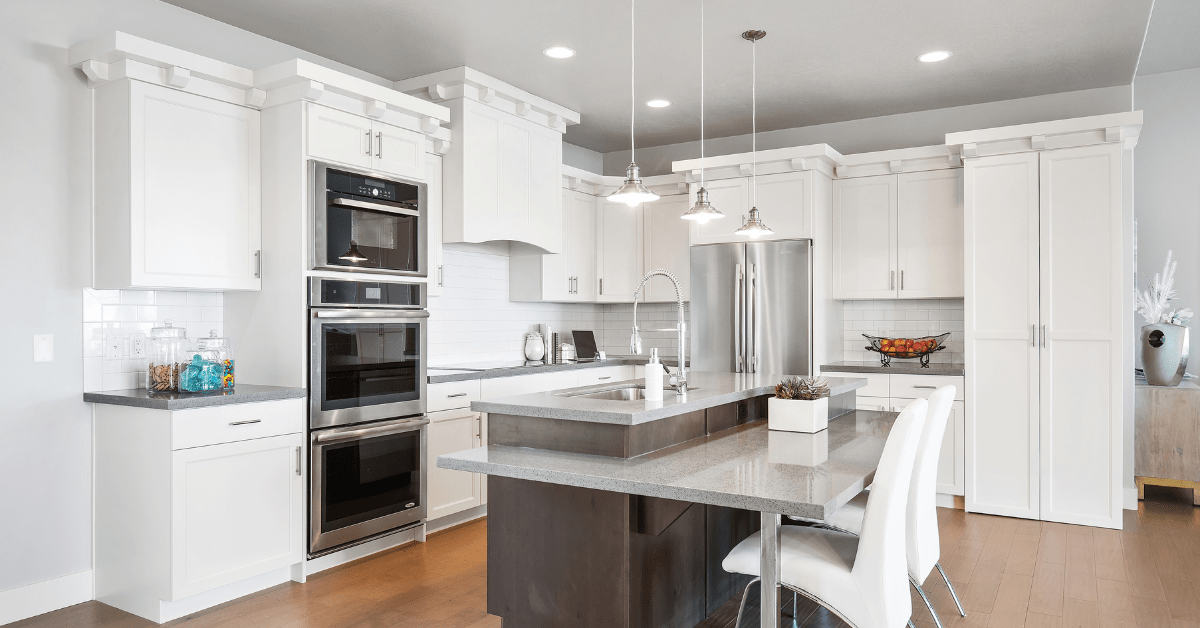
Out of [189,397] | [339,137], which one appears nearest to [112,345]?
[189,397]

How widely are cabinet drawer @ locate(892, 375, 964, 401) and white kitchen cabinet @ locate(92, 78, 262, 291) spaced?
385 centimetres

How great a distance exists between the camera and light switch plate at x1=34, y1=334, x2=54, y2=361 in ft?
10.4

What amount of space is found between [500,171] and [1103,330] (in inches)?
144

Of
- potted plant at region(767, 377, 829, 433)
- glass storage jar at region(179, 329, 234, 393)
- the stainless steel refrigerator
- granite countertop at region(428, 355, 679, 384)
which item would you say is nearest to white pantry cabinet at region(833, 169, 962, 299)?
the stainless steel refrigerator

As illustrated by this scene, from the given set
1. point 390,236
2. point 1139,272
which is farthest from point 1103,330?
point 390,236

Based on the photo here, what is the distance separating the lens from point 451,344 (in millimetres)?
5152

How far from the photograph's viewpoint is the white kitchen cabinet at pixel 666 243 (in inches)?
246

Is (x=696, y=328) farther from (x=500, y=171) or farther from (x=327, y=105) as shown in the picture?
(x=327, y=105)

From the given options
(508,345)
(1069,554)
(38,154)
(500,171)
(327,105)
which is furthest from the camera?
(508,345)

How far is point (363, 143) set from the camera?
3.84 metres

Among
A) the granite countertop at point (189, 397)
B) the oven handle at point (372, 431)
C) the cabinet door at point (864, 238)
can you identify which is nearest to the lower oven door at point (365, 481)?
the oven handle at point (372, 431)

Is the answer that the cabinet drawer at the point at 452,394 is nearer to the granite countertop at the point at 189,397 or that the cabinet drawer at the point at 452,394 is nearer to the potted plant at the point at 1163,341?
the granite countertop at the point at 189,397

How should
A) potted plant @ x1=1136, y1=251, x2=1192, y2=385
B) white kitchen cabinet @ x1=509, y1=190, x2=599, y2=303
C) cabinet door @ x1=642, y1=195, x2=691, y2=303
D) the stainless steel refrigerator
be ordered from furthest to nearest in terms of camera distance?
cabinet door @ x1=642, y1=195, x2=691, y2=303 → white kitchen cabinet @ x1=509, y1=190, x2=599, y2=303 → the stainless steel refrigerator → potted plant @ x1=1136, y1=251, x2=1192, y2=385

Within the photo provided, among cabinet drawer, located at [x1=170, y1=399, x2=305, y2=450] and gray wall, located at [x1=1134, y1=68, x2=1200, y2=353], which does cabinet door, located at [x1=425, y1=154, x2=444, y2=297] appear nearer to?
cabinet drawer, located at [x1=170, y1=399, x2=305, y2=450]
